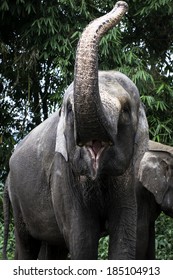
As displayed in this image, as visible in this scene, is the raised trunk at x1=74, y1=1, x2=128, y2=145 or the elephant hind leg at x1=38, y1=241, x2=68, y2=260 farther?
the elephant hind leg at x1=38, y1=241, x2=68, y2=260

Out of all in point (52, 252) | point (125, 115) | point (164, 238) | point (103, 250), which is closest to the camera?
point (125, 115)

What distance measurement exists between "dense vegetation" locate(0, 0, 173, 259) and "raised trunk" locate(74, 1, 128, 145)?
5.34 meters

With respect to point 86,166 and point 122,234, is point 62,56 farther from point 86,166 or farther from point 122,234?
point 86,166

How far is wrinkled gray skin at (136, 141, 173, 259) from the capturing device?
7852mm

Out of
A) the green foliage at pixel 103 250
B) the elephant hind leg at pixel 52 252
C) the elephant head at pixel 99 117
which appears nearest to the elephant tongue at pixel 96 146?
the elephant head at pixel 99 117

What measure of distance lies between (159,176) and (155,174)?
6 cm

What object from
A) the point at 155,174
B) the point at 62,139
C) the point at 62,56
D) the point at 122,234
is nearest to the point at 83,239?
the point at 122,234

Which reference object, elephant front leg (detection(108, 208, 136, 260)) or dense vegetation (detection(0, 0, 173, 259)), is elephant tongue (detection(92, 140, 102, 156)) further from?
dense vegetation (detection(0, 0, 173, 259))

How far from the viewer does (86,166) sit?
16.3ft

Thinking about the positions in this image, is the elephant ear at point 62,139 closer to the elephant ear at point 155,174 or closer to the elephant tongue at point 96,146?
the elephant tongue at point 96,146

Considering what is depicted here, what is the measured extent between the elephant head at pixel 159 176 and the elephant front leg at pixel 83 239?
7.69ft

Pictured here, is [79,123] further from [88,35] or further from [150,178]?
[150,178]

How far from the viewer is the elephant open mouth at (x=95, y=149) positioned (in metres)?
4.93

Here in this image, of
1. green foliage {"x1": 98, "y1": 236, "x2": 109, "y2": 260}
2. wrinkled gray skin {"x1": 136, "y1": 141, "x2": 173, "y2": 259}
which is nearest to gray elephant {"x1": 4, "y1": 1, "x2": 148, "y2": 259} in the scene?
wrinkled gray skin {"x1": 136, "y1": 141, "x2": 173, "y2": 259}
